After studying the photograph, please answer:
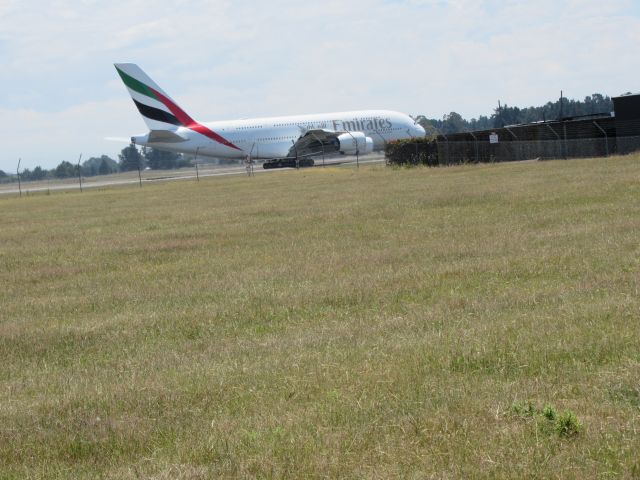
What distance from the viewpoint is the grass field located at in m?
5.75

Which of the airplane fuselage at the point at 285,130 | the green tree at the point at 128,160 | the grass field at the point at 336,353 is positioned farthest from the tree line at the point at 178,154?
the grass field at the point at 336,353

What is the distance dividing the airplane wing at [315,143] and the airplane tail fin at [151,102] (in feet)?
25.4

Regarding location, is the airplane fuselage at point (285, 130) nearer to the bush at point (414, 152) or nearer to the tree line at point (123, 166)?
the bush at point (414, 152)

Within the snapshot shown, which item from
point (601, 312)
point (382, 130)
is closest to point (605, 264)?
point (601, 312)

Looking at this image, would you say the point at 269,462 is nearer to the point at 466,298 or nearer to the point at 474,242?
the point at 466,298

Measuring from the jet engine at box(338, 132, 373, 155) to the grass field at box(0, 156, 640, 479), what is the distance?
48309 millimetres

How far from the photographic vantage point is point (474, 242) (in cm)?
1571

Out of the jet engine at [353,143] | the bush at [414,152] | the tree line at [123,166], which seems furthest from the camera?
the tree line at [123,166]

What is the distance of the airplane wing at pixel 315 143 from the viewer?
6894 centimetres

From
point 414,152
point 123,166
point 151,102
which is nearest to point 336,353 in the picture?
point 414,152

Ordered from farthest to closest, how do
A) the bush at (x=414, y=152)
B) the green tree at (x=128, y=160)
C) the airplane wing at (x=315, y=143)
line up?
the green tree at (x=128, y=160) → the airplane wing at (x=315, y=143) → the bush at (x=414, y=152)

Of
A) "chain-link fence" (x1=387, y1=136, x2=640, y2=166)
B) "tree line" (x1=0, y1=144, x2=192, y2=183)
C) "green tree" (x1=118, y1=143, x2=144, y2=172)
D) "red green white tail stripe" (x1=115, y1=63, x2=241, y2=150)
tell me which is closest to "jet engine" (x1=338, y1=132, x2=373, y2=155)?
"red green white tail stripe" (x1=115, y1=63, x2=241, y2=150)

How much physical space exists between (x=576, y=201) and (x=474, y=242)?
19.7 ft

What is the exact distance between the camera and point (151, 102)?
65.6 meters
